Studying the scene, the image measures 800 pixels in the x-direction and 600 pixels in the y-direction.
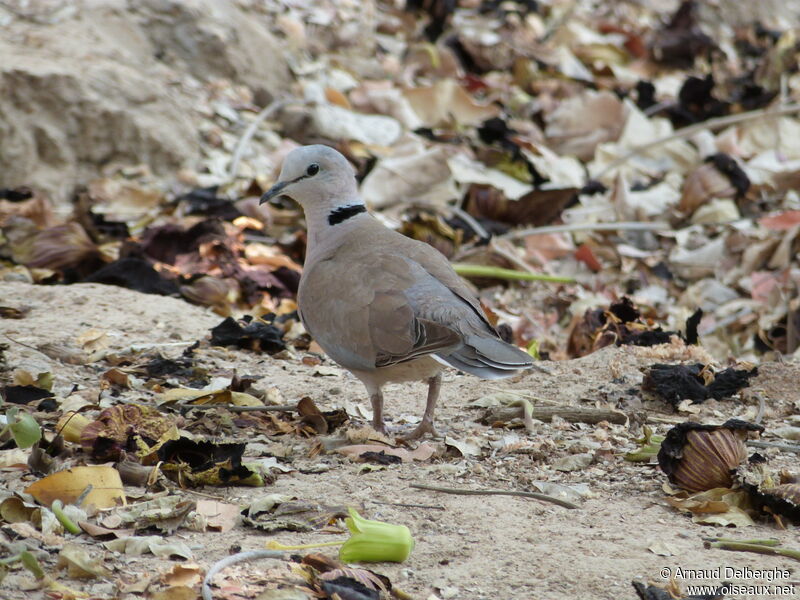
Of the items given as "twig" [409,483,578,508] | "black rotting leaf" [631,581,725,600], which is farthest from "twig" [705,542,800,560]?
"twig" [409,483,578,508]

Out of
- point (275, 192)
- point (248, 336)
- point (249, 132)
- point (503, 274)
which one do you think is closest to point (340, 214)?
point (275, 192)

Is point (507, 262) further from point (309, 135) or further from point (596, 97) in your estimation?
point (596, 97)

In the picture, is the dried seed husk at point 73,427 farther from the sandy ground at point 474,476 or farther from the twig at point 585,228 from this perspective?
the twig at point 585,228

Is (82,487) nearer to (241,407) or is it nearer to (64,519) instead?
(64,519)

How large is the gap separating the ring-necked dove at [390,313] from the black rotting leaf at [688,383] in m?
0.73

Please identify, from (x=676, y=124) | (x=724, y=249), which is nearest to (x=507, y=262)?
(x=724, y=249)

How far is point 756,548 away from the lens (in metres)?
2.84

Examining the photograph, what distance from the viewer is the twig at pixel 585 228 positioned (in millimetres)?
6535

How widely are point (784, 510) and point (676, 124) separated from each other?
6.03 m

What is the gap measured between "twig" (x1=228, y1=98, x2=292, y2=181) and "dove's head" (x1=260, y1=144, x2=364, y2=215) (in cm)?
250

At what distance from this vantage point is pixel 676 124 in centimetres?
863

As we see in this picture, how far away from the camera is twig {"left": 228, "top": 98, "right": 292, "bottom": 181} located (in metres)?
6.97

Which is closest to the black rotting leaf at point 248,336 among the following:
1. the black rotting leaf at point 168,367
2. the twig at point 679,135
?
the black rotting leaf at point 168,367

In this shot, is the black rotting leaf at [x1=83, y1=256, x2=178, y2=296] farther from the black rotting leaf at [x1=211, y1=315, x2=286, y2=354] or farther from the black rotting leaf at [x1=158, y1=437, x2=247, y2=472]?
the black rotting leaf at [x1=158, y1=437, x2=247, y2=472]
